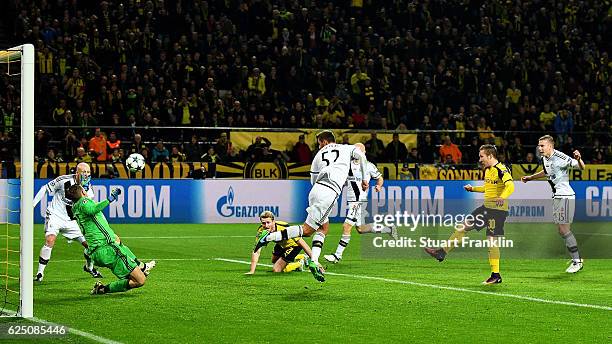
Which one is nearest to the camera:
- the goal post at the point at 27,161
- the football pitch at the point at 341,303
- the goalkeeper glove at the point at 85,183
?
the football pitch at the point at 341,303

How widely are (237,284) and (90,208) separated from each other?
2.60 m

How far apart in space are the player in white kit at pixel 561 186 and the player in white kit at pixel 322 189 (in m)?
3.28

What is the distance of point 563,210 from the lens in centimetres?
1741

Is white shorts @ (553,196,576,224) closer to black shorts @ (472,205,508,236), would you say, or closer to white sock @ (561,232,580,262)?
white sock @ (561,232,580,262)

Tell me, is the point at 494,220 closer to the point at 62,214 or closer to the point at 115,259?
the point at 115,259

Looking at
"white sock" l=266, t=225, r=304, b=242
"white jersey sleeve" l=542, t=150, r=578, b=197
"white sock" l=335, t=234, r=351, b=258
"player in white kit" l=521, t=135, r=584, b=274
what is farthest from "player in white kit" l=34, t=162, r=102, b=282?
"white jersey sleeve" l=542, t=150, r=578, b=197

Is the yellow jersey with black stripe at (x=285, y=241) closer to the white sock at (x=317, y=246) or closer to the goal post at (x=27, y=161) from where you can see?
the white sock at (x=317, y=246)

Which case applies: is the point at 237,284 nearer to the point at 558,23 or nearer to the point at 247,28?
the point at 247,28

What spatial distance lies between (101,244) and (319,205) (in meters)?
3.53

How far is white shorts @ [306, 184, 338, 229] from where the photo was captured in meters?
15.1

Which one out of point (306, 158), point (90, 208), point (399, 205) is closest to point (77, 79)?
point (306, 158)

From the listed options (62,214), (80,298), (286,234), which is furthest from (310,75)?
(80,298)

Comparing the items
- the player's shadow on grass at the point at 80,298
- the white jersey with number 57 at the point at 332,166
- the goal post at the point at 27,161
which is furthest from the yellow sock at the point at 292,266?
the goal post at the point at 27,161

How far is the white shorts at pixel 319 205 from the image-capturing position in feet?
49.4
